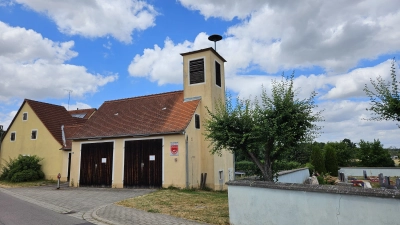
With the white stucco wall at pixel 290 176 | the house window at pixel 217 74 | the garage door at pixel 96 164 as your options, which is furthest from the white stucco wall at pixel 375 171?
the garage door at pixel 96 164

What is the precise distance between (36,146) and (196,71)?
63.4 feet

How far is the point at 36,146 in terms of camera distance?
29031 mm

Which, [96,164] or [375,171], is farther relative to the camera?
[375,171]

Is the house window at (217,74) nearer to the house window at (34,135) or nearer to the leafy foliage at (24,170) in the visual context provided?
the leafy foliage at (24,170)

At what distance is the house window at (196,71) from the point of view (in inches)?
843

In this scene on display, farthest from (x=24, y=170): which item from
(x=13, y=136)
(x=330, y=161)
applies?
(x=330, y=161)

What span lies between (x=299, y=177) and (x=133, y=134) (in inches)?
484

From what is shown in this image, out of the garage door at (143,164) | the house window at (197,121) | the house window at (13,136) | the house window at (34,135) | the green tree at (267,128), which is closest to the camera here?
the green tree at (267,128)

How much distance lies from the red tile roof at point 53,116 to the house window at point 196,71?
1520 cm

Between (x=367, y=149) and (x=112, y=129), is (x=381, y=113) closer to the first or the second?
(x=112, y=129)

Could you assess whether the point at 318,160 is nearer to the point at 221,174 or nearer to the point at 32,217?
the point at 221,174

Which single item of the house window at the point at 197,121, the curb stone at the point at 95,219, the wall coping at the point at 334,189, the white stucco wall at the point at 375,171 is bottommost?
the curb stone at the point at 95,219

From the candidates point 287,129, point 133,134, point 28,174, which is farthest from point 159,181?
point 28,174

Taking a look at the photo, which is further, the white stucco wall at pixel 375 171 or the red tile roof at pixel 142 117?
the white stucco wall at pixel 375 171
